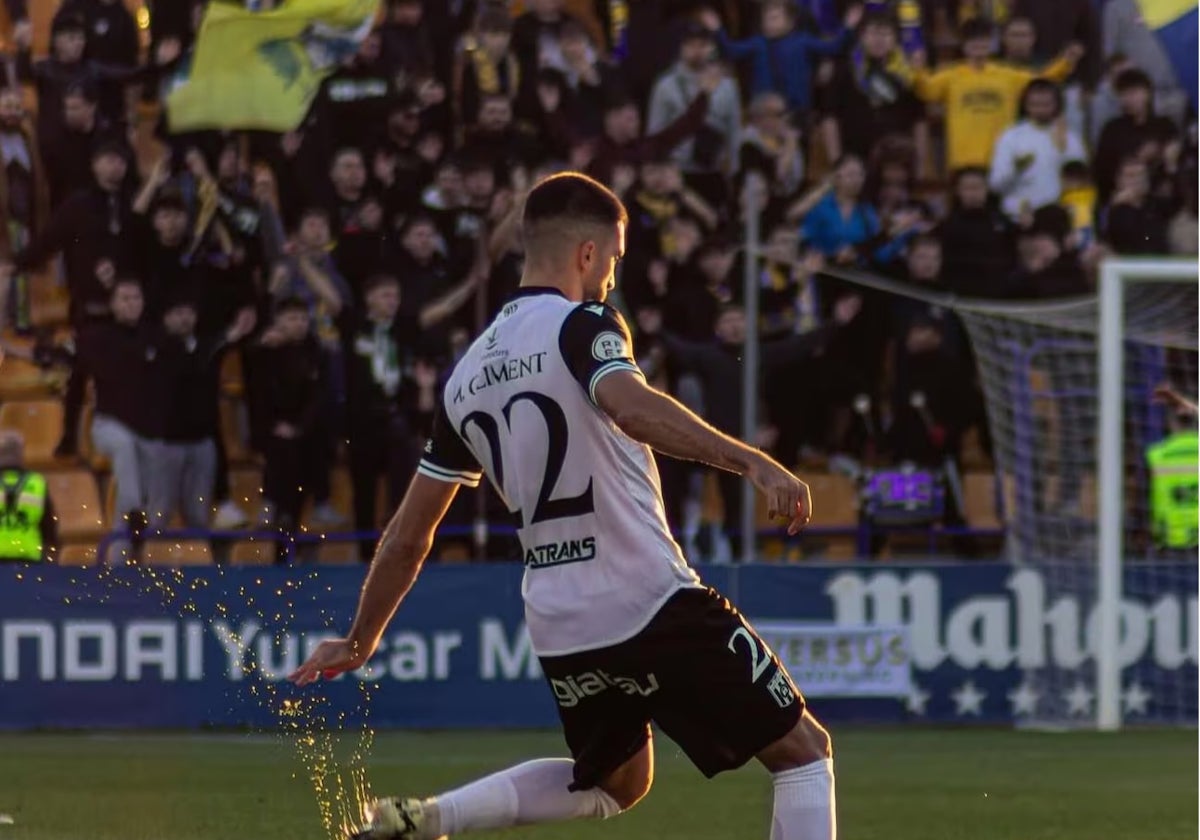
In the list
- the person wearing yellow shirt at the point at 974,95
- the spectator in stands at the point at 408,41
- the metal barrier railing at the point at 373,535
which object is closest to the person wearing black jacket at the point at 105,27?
the spectator in stands at the point at 408,41

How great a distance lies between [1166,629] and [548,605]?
898 cm

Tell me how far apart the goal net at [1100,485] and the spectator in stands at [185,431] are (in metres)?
4.08

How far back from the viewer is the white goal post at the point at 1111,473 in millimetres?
13398

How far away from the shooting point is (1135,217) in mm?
15344

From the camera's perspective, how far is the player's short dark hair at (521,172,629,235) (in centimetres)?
554

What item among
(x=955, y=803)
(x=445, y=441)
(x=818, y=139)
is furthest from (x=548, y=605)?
(x=818, y=139)

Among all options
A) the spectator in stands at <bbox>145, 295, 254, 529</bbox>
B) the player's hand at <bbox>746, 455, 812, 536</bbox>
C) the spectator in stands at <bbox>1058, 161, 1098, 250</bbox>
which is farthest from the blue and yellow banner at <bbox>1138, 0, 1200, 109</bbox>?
the player's hand at <bbox>746, 455, 812, 536</bbox>

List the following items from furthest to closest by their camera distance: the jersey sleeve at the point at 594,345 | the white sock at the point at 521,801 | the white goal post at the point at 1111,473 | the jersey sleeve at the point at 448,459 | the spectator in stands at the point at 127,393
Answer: the spectator in stands at the point at 127,393 < the white goal post at the point at 1111,473 < the jersey sleeve at the point at 448,459 < the white sock at the point at 521,801 < the jersey sleeve at the point at 594,345

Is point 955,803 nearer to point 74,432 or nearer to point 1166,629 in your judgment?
point 1166,629

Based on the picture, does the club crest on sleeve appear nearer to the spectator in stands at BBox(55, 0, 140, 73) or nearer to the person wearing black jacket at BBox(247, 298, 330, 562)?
the person wearing black jacket at BBox(247, 298, 330, 562)

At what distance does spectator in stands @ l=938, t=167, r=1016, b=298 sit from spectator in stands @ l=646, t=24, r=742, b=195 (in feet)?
4.95

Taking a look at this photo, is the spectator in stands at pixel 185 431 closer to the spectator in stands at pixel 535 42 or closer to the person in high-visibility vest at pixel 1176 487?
the spectator in stands at pixel 535 42

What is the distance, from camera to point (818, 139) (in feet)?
51.5

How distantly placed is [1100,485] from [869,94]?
3502mm
